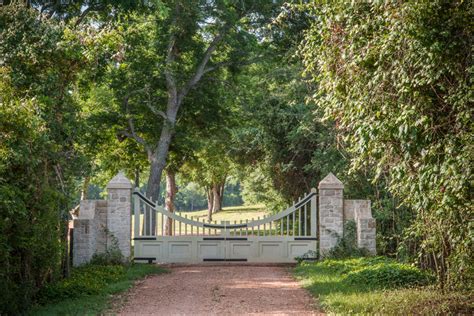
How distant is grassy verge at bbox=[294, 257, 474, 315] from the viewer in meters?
7.40

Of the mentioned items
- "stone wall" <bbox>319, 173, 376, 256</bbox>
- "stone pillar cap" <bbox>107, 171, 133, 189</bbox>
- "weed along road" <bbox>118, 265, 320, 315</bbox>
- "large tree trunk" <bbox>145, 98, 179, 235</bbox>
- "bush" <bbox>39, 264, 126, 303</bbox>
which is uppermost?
"large tree trunk" <bbox>145, 98, 179, 235</bbox>

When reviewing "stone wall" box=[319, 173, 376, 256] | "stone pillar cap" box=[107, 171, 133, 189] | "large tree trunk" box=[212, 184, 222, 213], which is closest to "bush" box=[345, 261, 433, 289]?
"stone wall" box=[319, 173, 376, 256]

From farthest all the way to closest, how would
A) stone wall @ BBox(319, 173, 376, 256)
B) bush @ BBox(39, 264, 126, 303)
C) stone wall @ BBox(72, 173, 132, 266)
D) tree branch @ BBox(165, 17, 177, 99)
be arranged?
tree branch @ BBox(165, 17, 177, 99), stone wall @ BBox(319, 173, 376, 256), stone wall @ BBox(72, 173, 132, 266), bush @ BBox(39, 264, 126, 303)

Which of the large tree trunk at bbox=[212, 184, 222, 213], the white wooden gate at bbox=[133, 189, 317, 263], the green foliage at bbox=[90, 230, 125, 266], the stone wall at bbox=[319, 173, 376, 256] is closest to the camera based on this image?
the green foliage at bbox=[90, 230, 125, 266]

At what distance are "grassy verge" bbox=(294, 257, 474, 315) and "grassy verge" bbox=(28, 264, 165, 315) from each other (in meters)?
3.29

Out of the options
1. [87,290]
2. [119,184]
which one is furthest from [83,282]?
[119,184]

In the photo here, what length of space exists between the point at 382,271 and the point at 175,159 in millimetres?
14516

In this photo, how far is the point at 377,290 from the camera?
868 centimetres

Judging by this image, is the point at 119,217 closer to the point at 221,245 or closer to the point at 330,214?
the point at 221,245

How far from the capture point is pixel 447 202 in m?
6.12

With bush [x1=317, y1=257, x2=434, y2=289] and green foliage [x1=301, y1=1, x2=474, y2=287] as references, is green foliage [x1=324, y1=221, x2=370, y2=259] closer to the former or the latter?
bush [x1=317, y1=257, x2=434, y2=289]

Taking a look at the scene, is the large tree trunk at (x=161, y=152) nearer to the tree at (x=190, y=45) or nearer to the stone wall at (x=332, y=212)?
the tree at (x=190, y=45)

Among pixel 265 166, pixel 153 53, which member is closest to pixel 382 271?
pixel 265 166

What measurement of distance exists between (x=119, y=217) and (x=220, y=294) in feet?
14.3
